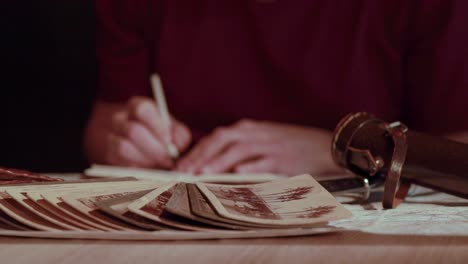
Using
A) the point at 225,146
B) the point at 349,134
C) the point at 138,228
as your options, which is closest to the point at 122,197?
the point at 138,228

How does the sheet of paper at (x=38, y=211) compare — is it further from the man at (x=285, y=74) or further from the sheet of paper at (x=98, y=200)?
the man at (x=285, y=74)

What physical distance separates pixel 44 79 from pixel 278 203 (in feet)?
5.37

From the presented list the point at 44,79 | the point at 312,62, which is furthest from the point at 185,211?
the point at 44,79

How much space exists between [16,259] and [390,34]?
1.23 m

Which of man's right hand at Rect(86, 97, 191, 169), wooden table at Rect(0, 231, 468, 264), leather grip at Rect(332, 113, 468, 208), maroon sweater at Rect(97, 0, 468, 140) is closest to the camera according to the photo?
wooden table at Rect(0, 231, 468, 264)

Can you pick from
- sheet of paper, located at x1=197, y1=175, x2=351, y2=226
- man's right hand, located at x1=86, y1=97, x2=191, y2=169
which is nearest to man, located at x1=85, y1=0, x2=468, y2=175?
man's right hand, located at x1=86, y1=97, x2=191, y2=169

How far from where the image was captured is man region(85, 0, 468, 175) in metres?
1.42


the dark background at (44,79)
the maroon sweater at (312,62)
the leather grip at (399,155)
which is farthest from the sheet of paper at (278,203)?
the dark background at (44,79)

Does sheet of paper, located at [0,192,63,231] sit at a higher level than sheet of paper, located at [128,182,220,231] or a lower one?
higher

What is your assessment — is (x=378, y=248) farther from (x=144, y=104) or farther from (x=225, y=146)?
(x=144, y=104)

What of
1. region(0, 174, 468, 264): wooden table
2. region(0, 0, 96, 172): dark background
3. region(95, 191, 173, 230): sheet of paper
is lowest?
region(0, 174, 468, 264): wooden table

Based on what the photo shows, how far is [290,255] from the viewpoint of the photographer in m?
0.57

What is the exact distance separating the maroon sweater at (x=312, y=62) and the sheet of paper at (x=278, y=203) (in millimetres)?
794

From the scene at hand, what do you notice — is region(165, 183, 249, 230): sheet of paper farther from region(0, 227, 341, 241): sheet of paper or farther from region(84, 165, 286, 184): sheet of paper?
region(84, 165, 286, 184): sheet of paper
